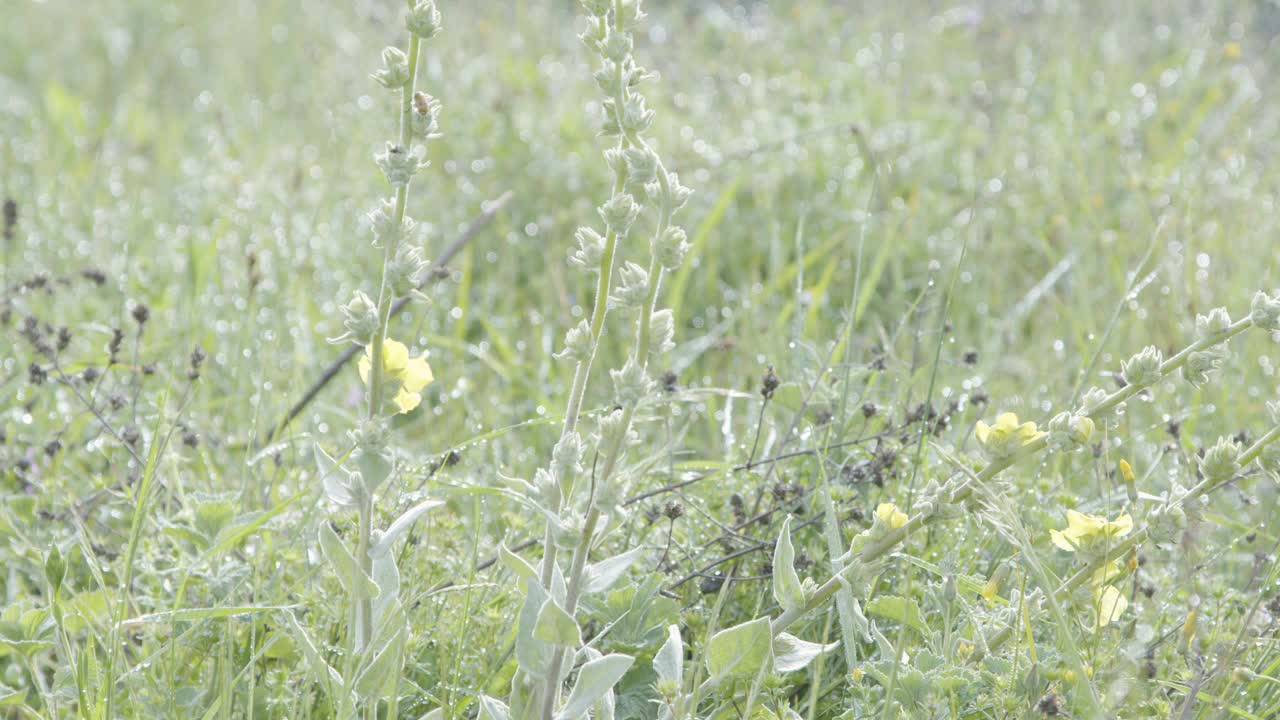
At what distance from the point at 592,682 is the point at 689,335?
2106mm

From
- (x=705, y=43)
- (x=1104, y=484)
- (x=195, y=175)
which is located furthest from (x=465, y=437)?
(x=705, y=43)

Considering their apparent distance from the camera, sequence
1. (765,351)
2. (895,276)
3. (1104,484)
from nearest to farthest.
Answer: (1104,484), (765,351), (895,276)

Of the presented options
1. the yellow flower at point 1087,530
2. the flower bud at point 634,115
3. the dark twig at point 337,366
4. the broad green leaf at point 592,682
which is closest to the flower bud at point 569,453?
the broad green leaf at point 592,682

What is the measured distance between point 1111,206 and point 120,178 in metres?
3.51

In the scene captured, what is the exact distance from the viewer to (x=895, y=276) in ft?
10.5

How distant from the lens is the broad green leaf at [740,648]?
4.52 feet

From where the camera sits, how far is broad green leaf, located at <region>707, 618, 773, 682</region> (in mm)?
1377

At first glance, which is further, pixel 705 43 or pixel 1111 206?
pixel 705 43

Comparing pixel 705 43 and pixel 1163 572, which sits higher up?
pixel 705 43

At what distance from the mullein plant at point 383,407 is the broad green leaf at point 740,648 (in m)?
0.38

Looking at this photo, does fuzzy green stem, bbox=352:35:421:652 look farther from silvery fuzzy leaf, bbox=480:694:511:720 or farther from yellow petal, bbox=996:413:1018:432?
yellow petal, bbox=996:413:1018:432

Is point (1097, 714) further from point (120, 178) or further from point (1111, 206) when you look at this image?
point (120, 178)

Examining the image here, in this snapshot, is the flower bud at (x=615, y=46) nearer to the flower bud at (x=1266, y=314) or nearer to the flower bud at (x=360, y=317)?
the flower bud at (x=360, y=317)

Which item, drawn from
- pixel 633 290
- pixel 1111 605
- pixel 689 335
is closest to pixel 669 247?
pixel 633 290
